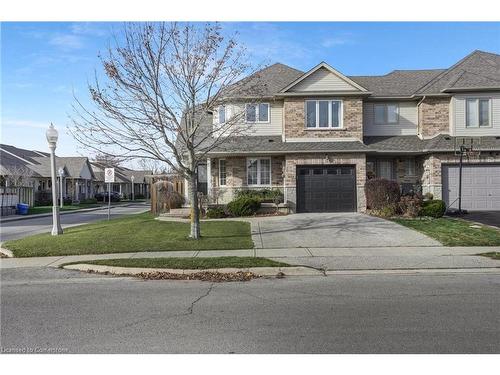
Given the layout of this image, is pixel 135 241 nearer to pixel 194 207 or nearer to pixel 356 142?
pixel 194 207

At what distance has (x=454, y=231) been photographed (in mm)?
14367

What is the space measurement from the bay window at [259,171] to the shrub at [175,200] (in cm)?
448

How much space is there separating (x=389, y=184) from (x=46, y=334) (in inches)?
654

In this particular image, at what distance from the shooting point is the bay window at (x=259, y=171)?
2248 centimetres

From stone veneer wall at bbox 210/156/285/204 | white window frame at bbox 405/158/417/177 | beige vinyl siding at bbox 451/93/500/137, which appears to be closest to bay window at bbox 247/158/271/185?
stone veneer wall at bbox 210/156/285/204

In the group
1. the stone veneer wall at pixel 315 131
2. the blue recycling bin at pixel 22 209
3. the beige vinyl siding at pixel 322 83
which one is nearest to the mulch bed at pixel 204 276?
the stone veneer wall at pixel 315 131

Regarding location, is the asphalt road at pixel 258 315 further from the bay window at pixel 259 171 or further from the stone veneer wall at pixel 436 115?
the stone veneer wall at pixel 436 115

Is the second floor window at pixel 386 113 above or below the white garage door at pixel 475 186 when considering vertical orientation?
above

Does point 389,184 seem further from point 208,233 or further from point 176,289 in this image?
point 176,289

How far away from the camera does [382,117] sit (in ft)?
77.8

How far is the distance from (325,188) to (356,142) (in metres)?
2.87

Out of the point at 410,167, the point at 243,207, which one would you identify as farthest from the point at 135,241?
the point at 410,167

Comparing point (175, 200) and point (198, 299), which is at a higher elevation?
point (175, 200)

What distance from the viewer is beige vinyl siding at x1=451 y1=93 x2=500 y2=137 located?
22.1 metres
